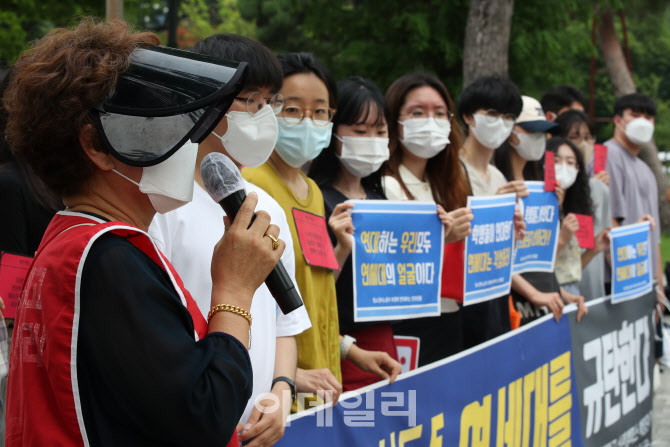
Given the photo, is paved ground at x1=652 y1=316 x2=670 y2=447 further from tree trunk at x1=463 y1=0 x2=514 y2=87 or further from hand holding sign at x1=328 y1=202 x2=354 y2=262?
tree trunk at x1=463 y1=0 x2=514 y2=87

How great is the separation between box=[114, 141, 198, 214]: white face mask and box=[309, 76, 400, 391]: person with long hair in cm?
172

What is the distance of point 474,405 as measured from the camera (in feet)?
10.7

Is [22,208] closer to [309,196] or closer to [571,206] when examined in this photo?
[309,196]

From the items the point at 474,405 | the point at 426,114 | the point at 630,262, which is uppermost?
the point at 426,114

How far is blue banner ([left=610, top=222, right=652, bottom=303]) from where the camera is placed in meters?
4.93

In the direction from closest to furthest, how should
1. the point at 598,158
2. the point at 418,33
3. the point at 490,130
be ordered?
the point at 490,130 → the point at 598,158 → the point at 418,33

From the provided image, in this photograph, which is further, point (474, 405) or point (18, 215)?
point (474, 405)

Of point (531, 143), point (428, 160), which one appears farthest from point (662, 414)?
point (428, 160)

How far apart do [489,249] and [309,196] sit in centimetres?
135

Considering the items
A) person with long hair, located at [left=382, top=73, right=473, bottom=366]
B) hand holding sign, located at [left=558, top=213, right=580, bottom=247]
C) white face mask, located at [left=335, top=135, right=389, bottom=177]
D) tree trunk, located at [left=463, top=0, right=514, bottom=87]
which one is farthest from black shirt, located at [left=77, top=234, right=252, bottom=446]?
tree trunk, located at [left=463, top=0, right=514, bottom=87]

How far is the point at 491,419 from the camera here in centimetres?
340

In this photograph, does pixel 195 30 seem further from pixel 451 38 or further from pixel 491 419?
pixel 491 419

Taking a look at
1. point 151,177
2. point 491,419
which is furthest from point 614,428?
point 151,177

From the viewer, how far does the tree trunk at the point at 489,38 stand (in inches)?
395
